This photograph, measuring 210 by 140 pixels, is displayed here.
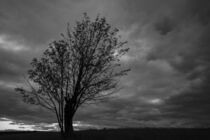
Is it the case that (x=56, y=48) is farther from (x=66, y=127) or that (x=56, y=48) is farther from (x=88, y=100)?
(x=66, y=127)

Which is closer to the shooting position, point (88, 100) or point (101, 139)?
point (101, 139)

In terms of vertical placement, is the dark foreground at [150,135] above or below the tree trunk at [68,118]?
below

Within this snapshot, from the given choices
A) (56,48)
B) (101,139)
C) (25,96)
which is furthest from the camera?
(56,48)

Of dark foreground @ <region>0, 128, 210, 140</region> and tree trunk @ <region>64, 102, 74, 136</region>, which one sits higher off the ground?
tree trunk @ <region>64, 102, 74, 136</region>

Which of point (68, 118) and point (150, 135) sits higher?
point (68, 118)

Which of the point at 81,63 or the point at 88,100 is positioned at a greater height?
the point at 81,63

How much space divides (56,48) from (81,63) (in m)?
3.54

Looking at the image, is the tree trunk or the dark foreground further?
the tree trunk

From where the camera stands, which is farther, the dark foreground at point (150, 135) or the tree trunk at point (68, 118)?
the tree trunk at point (68, 118)

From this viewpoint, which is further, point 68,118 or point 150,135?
point 68,118

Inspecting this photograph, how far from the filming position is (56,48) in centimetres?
2475

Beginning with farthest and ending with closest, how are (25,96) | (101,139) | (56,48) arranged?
(56,48), (25,96), (101,139)

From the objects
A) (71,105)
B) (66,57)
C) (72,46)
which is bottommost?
(71,105)

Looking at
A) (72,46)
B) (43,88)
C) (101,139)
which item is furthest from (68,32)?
(101,139)
